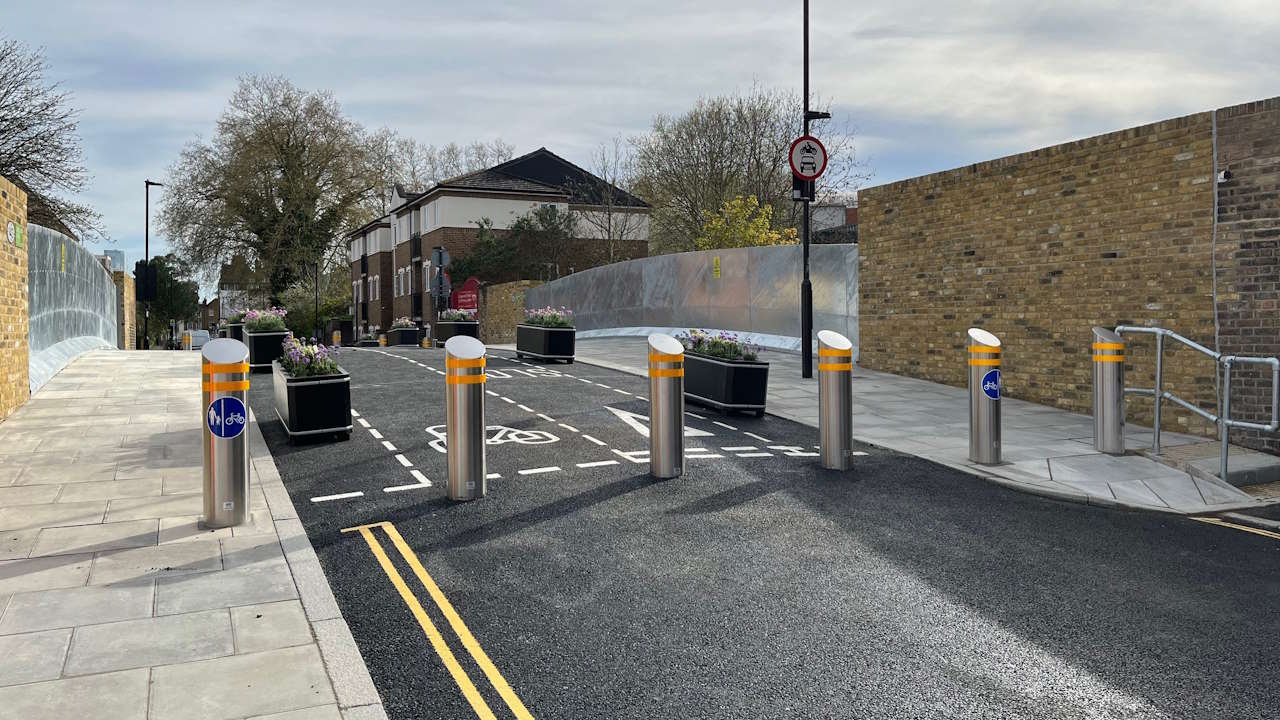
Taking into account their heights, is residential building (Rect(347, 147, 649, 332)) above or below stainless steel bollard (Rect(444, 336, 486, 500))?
above

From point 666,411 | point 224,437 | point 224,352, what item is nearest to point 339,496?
point 224,437

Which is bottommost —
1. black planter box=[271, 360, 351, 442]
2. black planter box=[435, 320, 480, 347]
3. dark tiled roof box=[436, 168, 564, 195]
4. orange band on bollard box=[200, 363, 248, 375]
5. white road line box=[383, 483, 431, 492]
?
white road line box=[383, 483, 431, 492]

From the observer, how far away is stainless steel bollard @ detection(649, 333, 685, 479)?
Answer: 26.2 feet

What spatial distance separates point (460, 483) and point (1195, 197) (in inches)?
372

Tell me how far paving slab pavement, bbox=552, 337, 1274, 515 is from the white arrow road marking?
1.71 m

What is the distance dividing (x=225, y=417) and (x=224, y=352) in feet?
1.61

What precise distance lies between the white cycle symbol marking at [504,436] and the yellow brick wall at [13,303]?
5200 mm

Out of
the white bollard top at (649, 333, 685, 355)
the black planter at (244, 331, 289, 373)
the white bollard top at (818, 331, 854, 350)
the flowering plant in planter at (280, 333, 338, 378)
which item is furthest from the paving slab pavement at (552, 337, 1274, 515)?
the black planter at (244, 331, 289, 373)

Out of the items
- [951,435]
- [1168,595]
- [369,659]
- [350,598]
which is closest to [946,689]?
[1168,595]

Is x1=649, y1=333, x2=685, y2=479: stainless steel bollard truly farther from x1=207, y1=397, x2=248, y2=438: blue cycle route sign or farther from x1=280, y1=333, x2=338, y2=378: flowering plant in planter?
x1=280, y1=333, x2=338, y2=378: flowering plant in planter

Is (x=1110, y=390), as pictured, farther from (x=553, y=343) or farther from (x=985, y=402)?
(x=553, y=343)

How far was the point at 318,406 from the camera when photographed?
939 centimetres

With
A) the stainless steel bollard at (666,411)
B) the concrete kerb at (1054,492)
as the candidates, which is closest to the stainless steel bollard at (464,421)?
the stainless steel bollard at (666,411)

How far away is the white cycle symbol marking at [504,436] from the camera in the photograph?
31.0 feet
